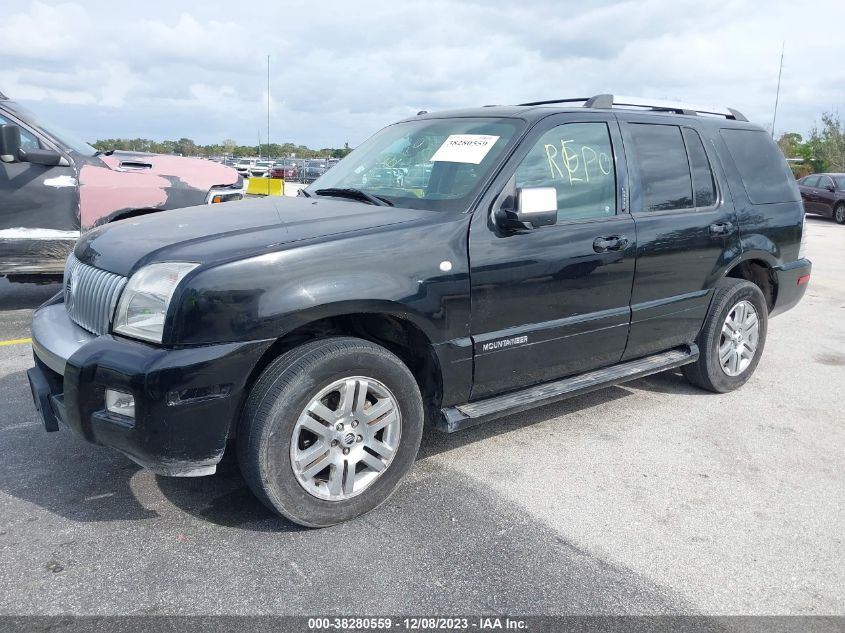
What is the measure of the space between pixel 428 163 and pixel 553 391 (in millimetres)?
1369

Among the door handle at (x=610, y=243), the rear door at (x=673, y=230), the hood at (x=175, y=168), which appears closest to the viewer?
the door handle at (x=610, y=243)

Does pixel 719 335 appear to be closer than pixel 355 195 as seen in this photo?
No

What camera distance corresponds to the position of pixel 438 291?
3.22 meters

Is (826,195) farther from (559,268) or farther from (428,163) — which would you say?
(428,163)

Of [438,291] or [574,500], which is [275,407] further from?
[574,500]

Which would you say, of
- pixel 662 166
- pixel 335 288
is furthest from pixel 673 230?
pixel 335 288

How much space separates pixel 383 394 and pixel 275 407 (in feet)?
1.65

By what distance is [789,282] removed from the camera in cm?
521

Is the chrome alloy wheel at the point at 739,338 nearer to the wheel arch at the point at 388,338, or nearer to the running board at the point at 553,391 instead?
the running board at the point at 553,391

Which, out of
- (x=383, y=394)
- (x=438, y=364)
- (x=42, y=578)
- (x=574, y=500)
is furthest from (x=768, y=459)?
(x=42, y=578)

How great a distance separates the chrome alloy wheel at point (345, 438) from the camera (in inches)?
116

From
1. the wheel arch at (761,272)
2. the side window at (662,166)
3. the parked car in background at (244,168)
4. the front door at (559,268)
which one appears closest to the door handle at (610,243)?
the front door at (559,268)

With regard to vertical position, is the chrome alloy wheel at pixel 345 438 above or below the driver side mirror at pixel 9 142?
below

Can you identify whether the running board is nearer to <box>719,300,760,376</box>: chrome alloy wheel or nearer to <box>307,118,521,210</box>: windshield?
<box>719,300,760,376</box>: chrome alloy wheel
